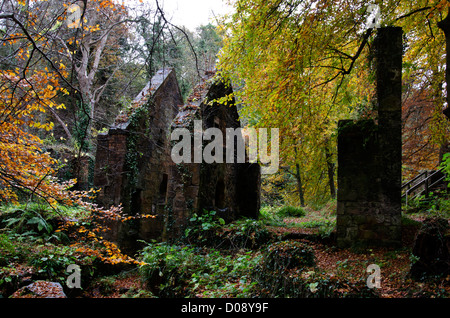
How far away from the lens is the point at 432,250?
5.38 m

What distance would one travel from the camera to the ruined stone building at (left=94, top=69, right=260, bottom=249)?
9.30 meters

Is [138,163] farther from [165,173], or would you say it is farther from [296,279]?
[296,279]

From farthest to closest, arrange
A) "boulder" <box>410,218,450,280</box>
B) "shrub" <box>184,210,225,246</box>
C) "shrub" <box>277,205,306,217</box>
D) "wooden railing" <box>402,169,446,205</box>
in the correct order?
"shrub" <box>277,205,306,217</box> → "wooden railing" <box>402,169,446,205</box> → "shrub" <box>184,210,225,246</box> → "boulder" <box>410,218,450,280</box>

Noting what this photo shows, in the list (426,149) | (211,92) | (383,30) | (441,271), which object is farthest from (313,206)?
(441,271)

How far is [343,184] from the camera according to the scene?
820 cm

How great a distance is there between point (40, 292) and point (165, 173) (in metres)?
9.57

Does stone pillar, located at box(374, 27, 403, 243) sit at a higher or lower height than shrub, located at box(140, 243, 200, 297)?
higher

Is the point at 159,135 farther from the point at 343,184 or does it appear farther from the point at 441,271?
the point at 441,271

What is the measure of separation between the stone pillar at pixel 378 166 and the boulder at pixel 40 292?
6.66 m

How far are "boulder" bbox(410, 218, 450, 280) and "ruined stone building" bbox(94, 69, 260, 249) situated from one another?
5.61m

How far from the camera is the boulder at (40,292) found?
4273 mm

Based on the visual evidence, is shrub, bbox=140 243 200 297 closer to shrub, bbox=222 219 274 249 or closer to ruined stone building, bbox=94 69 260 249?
shrub, bbox=222 219 274 249

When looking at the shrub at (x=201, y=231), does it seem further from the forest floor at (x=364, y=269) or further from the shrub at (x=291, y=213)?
the shrub at (x=291, y=213)

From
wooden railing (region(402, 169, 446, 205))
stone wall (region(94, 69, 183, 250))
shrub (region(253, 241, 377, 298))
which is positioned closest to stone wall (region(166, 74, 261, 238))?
stone wall (region(94, 69, 183, 250))
